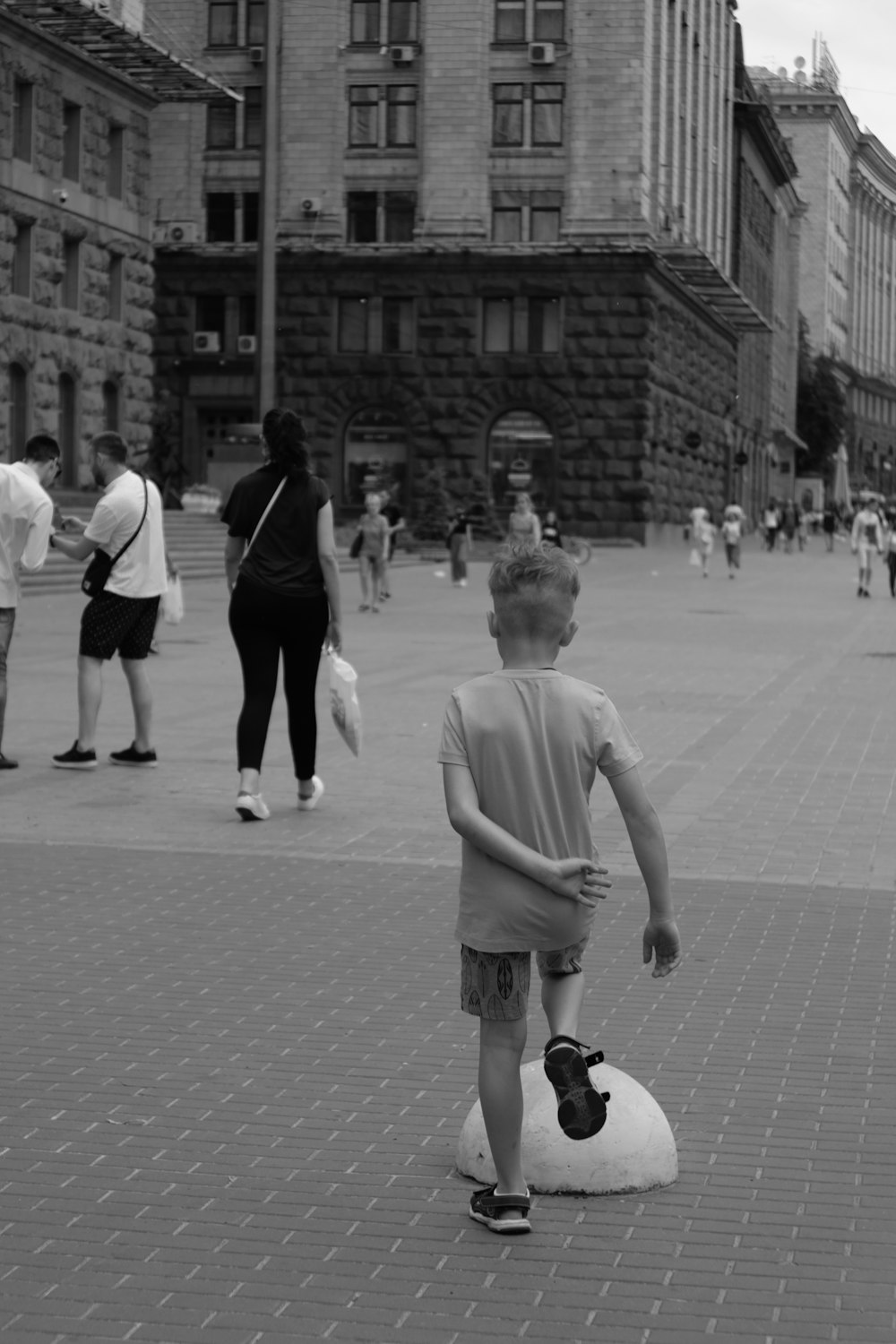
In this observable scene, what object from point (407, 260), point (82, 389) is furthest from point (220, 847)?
point (407, 260)

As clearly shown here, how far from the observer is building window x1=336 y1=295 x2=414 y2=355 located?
52.4 m

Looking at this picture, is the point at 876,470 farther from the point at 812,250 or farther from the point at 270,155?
the point at 270,155

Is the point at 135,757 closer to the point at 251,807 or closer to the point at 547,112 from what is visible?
the point at 251,807

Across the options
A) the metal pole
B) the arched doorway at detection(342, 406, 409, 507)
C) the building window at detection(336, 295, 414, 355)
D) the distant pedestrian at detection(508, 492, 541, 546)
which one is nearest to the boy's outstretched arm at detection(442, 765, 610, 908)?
the distant pedestrian at detection(508, 492, 541, 546)

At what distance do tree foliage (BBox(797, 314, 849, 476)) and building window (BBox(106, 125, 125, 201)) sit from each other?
243 ft

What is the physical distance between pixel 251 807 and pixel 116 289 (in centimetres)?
3506

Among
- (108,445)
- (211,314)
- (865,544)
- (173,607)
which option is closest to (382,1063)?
(108,445)

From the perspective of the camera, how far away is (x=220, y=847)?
930 centimetres

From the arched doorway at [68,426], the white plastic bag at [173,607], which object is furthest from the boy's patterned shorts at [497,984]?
the arched doorway at [68,426]

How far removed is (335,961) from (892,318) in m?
131

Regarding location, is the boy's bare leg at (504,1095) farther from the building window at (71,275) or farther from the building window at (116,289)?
the building window at (116,289)

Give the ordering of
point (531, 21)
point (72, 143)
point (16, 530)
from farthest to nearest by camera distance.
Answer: point (531, 21), point (72, 143), point (16, 530)

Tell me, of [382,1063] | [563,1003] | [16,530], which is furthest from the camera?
[16,530]

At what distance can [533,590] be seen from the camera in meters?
4.26
